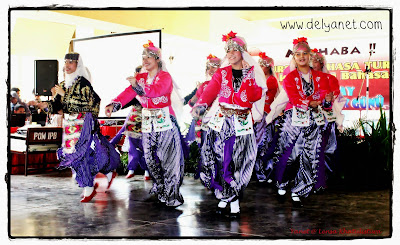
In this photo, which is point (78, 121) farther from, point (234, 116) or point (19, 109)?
point (19, 109)

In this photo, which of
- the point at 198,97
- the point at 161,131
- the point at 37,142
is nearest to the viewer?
the point at 161,131

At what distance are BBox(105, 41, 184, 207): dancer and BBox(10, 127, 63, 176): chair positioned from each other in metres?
2.83

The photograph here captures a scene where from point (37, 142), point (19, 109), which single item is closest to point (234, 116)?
point (37, 142)

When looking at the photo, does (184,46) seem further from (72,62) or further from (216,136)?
(216,136)

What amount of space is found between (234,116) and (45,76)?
3696 mm

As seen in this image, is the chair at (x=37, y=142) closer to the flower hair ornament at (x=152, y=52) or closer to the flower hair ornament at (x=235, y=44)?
the flower hair ornament at (x=152, y=52)

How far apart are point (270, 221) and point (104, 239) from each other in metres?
1.43

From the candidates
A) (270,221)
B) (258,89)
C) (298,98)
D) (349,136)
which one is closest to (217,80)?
(258,89)

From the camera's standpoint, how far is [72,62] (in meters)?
5.14

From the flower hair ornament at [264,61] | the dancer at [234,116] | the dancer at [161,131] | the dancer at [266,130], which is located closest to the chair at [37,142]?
the dancer at [161,131]

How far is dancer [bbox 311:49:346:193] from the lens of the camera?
520 centimetres

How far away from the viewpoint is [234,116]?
14.5 feet

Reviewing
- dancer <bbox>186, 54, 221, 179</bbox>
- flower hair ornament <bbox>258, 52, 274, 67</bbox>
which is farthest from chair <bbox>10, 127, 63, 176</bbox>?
flower hair ornament <bbox>258, 52, 274, 67</bbox>

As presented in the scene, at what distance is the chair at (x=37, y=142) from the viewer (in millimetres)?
7277
